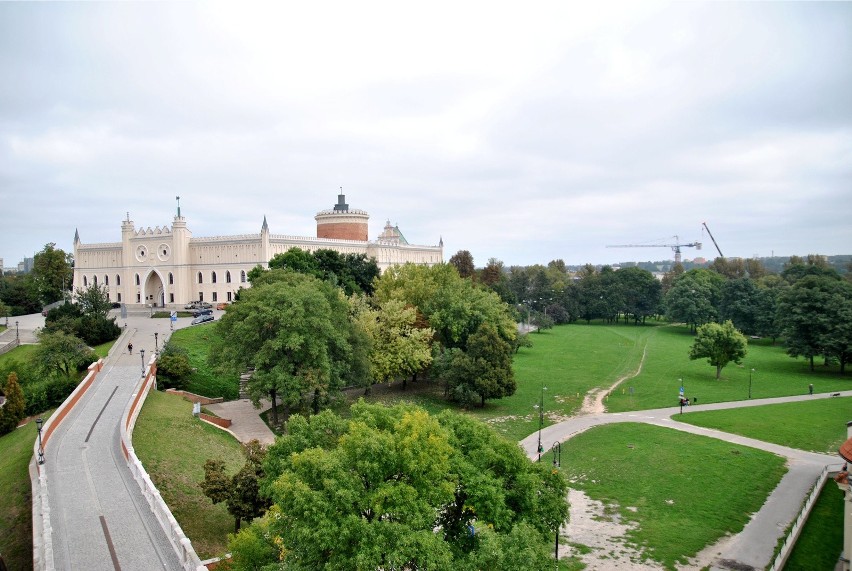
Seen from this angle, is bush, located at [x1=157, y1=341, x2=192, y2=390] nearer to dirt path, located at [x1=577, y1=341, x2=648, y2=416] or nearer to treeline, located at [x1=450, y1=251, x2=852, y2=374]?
dirt path, located at [x1=577, y1=341, x2=648, y2=416]

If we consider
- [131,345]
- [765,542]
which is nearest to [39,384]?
[131,345]

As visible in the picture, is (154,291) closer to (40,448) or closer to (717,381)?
(40,448)

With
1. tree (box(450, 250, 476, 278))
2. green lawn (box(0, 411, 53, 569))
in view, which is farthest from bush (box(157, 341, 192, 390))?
tree (box(450, 250, 476, 278))

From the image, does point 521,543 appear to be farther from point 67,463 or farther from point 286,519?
point 67,463

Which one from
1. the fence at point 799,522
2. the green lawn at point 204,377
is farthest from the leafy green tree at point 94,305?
the fence at point 799,522

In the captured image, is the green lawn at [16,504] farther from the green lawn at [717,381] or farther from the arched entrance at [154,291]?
the arched entrance at [154,291]

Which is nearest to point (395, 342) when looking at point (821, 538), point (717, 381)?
point (717, 381)
